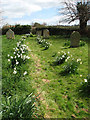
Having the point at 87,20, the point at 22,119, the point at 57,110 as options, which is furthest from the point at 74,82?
the point at 87,20

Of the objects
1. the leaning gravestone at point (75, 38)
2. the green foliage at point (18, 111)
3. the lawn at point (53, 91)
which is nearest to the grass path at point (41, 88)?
the lawn at point (53, 91)

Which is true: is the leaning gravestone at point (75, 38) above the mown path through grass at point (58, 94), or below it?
above

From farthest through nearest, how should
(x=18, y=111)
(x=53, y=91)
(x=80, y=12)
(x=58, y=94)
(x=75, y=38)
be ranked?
(x=80, y=12) → (x=75, y=38) → (x=53, y=91) → (x=58, y=94) → (x=18, y=111)

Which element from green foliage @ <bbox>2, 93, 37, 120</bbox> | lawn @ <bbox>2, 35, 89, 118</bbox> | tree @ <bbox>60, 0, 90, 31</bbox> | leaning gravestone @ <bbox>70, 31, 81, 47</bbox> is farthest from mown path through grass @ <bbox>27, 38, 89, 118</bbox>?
tree @ <bbox>60, 0, 90, 31</bbox>

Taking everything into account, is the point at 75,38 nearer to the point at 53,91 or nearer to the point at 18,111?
the point at 53,91

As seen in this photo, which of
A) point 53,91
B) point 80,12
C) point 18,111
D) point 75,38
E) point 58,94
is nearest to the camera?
point 18,111

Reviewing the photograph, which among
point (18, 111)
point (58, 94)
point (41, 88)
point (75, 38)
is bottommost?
point (58, 94)

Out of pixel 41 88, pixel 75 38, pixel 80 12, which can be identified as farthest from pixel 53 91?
pixel 80 12

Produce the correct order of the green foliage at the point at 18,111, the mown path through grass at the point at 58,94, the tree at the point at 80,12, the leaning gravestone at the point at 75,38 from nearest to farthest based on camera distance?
the green foliage at the point at 18,111 → the mown path through grass at the point at 58,94 → the leaning gravestone at the point at 75,38 → the tree at the point at 80,12

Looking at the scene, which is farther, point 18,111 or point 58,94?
point 58,94

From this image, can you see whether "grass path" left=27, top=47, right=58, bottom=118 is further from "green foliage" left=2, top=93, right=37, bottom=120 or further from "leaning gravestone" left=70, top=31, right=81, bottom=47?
"leaning gravestone" left=70, top=31, right=81, bottom=47

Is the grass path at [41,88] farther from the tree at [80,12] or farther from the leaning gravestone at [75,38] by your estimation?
the tree at [80,12]

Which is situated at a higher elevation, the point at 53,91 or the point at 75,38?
the point at 75,38

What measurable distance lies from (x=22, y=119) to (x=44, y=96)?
52.8 inches
